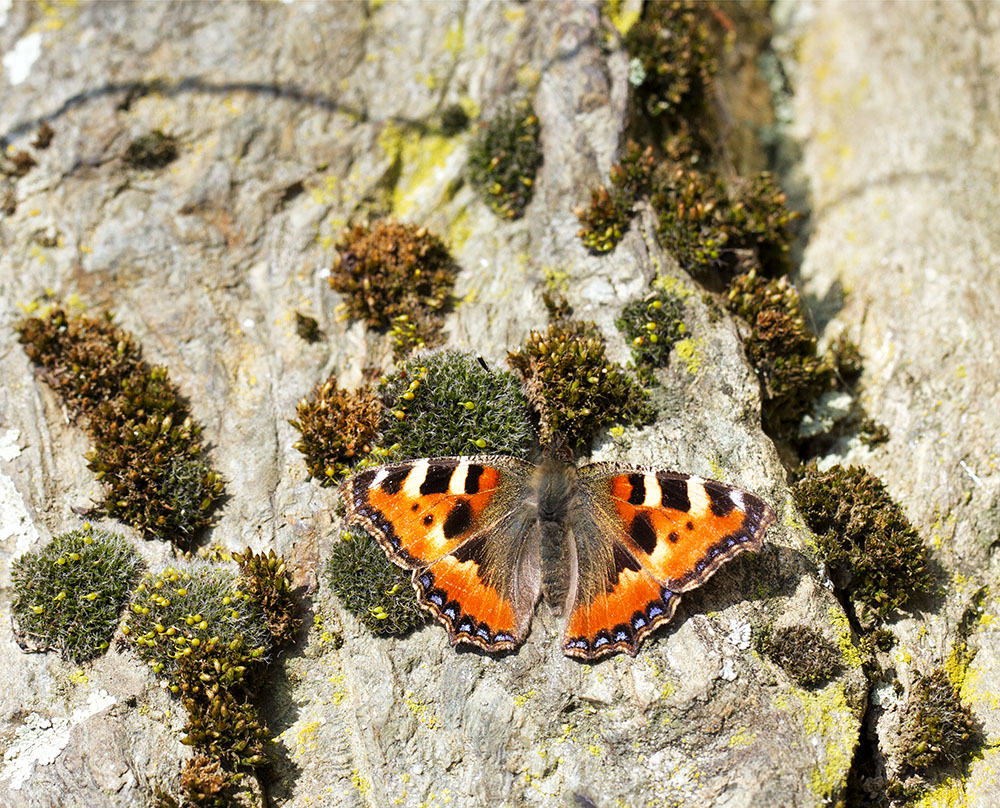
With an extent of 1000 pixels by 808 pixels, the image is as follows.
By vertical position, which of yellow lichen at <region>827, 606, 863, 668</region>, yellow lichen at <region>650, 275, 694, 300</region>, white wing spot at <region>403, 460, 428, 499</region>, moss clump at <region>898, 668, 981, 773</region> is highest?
yellow lichen at <region>650, 275, 694, 300</region>

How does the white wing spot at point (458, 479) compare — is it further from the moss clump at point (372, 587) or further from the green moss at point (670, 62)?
the green moss at point (670, 62)

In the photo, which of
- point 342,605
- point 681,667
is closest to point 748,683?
point 681,667

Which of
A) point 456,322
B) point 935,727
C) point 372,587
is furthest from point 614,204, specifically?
point 935,727

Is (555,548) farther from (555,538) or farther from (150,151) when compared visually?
(150,151)

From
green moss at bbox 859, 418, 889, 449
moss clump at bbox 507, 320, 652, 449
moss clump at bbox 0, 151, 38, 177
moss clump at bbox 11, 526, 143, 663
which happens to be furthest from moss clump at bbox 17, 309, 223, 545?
green moss at bbox 859, 418, 889, 449

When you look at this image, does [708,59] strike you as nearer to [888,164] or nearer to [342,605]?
[888,164]

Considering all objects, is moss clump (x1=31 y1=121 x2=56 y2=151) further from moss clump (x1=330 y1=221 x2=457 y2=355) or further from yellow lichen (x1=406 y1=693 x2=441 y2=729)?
yellow lichen (x1=406 y1=693 x2=441 y2=729)
